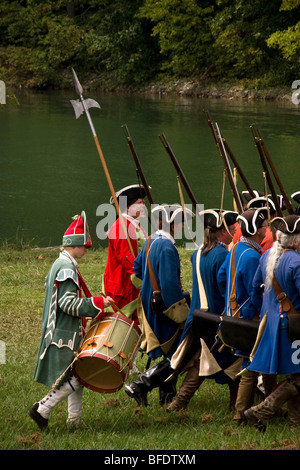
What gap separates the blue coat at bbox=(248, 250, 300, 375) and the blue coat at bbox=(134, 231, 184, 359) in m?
0.82

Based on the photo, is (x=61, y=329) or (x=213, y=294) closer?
(x=61, y=329)

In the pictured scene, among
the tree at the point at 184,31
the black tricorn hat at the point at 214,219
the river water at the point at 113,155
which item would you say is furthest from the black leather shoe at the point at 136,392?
the tree at the point at 184,31

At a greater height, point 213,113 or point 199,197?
point 213,113

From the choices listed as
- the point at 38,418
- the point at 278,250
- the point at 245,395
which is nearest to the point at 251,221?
the point at 278,250

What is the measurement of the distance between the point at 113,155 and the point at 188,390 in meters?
19.6

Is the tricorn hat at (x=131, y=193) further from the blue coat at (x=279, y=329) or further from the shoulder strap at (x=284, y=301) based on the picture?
the shoulder strap at (x=284, y=301)

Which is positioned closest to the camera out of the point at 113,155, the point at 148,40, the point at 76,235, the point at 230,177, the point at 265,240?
the point at 76,235

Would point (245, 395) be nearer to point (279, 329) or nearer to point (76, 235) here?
point (279, 329)

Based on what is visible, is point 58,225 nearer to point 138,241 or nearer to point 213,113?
point 138,241

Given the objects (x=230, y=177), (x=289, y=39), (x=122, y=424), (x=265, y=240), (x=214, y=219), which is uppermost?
(x=289, y=39)

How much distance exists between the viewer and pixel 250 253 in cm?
557

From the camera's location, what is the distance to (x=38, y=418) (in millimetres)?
5645
